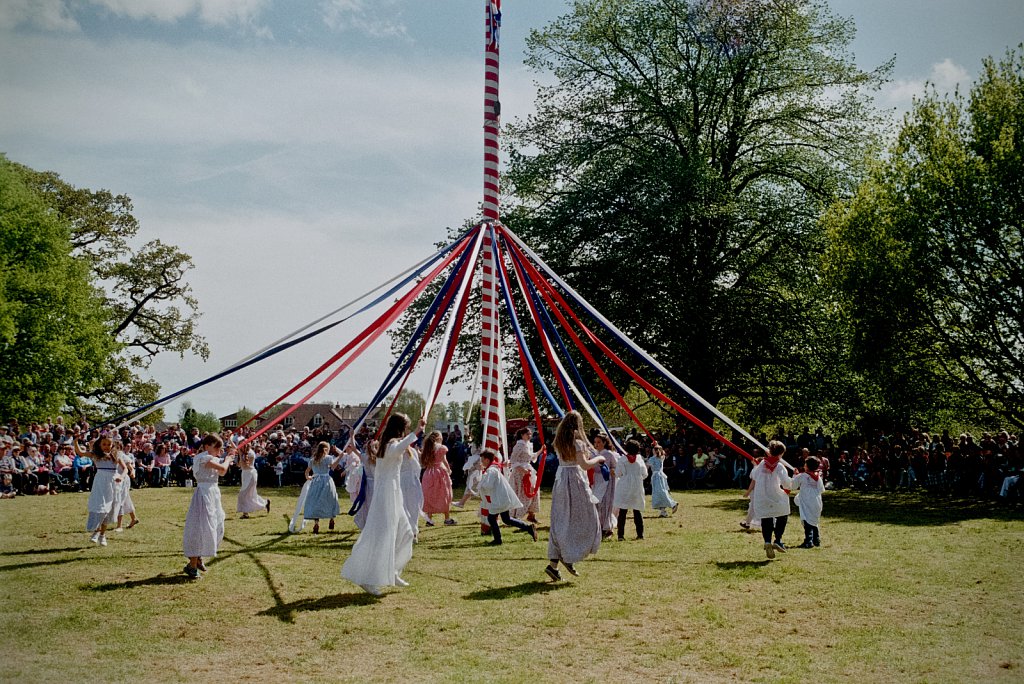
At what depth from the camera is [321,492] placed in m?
12.4

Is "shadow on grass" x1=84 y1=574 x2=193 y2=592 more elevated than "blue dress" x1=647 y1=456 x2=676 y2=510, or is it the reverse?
"blue dress" x1=647 y1=456 x2=676 y2=510

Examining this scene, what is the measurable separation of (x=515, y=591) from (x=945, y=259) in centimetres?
1397

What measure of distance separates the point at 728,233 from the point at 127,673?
20.5m

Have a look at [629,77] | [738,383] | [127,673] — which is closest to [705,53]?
[629,77]

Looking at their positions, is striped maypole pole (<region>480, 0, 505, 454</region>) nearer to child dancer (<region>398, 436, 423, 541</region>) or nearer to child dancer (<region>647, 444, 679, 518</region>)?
child dancer (<region>398, 436, 423, 541</region>)

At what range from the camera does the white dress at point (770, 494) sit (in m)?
9.93

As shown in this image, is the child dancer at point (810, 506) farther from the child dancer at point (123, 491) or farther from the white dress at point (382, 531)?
the child dancer at point (123, 491)

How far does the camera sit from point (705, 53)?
2264 cm

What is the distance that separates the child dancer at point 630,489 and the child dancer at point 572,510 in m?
3.19

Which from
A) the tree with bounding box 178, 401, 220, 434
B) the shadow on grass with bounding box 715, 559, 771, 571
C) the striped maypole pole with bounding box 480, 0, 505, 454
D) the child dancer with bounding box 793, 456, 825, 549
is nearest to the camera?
the shadow on grass with bounding box 715, 559, 771, 571

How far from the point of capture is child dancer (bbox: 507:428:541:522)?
1219 cm

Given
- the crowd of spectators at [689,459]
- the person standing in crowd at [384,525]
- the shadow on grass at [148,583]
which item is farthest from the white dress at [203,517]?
the crowd of spectators at [689,459]

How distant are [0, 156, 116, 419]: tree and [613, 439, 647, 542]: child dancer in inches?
753

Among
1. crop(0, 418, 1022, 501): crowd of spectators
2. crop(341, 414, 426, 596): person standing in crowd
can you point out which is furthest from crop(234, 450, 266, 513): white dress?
crop(341, 414, 426, 596): person standing in crowd
